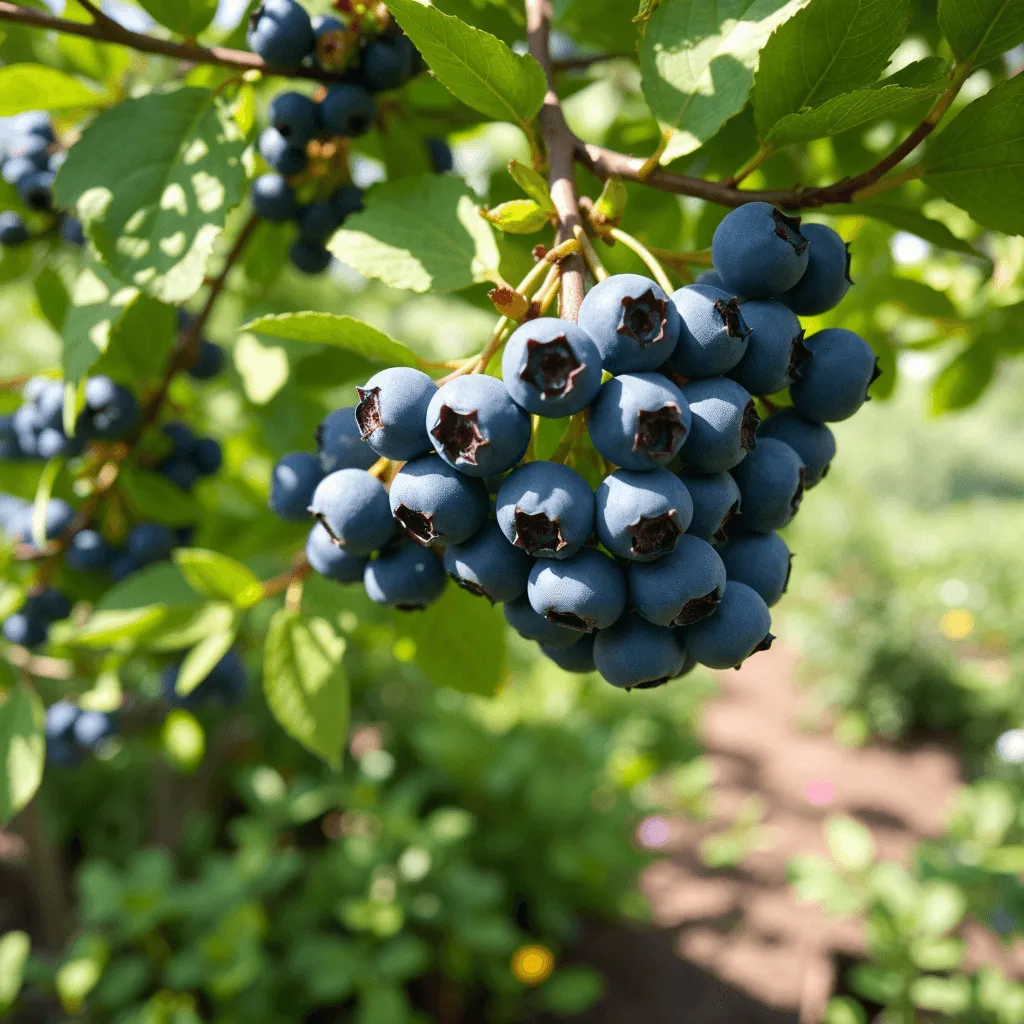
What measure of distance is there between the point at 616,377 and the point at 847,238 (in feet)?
2.51

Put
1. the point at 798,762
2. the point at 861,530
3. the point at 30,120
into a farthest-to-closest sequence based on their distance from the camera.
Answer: the point at 861,530
the point at 798,762
the point at 30,120

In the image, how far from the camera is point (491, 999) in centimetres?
315

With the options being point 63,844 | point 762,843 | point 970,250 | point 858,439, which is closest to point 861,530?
point 762,843

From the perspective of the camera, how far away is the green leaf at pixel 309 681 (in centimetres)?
102

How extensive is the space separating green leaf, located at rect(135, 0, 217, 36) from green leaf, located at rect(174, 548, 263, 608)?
0.61 meters

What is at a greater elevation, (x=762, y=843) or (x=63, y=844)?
(x=762, y=843)

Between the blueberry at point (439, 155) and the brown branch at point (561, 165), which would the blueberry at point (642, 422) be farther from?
the blueberry at point (439, 155)

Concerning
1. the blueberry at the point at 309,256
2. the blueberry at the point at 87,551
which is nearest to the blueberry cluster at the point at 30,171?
the blueberry at the point at 309,256

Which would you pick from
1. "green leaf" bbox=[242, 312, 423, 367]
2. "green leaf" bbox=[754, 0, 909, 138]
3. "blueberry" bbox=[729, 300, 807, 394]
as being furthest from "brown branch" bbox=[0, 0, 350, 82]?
"blueberry" bbox=[729, 300, 807, 394]

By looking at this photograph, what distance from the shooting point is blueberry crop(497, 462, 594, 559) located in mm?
611

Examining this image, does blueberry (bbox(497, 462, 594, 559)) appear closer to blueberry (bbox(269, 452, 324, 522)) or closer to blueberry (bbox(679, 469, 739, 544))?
blueberry (bbox(679, 469, 739, 544))

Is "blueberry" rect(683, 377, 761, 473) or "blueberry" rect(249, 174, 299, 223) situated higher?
"blueberry" rect(683, 377, 761, 473)

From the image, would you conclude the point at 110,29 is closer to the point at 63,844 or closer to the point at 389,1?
the point at 389,1

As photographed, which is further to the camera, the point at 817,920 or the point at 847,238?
the point at 817,920
